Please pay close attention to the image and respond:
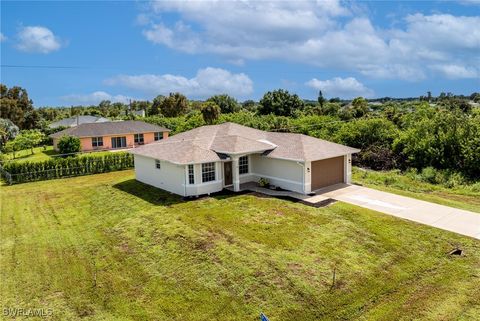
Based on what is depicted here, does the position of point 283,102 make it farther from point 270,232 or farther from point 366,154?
point 270,232

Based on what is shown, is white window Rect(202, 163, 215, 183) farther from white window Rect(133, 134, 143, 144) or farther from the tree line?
white window Rect(133, 134, 143, 144)

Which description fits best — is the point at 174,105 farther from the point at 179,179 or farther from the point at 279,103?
the point at 179,179

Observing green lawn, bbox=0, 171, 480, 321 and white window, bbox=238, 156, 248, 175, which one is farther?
white window, bbox=238, 156, 248, 175

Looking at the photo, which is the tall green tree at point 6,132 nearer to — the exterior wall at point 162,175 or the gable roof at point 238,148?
the exterior wall at point 162,175

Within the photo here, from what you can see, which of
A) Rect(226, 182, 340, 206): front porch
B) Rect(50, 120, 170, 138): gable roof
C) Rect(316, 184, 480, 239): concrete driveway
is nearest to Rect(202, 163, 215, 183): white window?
Rect(226, 182, 340, 206): front porch

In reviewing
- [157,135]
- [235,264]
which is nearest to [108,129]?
[157,135]

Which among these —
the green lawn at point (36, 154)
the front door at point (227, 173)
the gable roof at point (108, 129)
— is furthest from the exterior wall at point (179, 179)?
the gable roof at point (108, 129)
